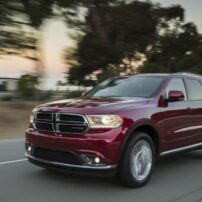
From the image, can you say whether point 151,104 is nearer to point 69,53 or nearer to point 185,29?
point 69,53

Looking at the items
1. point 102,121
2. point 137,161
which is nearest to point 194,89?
point 137,161

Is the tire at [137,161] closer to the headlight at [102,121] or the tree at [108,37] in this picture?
the headlight at [102,121]

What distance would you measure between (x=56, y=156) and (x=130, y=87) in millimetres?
2126

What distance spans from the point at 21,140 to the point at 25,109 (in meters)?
5.22

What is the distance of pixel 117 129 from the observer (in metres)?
7.56

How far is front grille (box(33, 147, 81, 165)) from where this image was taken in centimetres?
760

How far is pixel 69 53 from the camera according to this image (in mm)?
25719

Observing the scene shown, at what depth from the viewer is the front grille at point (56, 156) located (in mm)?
7598

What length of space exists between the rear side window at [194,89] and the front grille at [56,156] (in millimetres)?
3080

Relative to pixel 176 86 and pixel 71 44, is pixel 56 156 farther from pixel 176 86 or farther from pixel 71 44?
pixel 71 44

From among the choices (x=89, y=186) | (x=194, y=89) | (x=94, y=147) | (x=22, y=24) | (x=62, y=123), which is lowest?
(x=89, y=186)

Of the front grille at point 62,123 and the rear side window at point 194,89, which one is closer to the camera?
the front grille at point 62,123

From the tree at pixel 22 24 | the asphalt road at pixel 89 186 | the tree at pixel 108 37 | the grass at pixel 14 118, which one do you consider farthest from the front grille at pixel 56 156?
the tree at pixel 108 37

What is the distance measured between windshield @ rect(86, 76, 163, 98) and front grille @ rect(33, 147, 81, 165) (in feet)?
5.65
